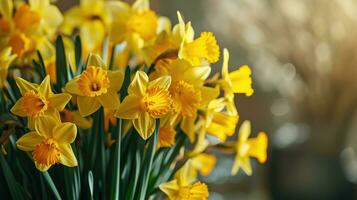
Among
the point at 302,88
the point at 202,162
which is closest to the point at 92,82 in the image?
the point at 202,162

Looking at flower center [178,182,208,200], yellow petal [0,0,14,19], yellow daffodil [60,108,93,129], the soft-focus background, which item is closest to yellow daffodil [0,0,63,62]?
yellow petal [0,0,14,19]

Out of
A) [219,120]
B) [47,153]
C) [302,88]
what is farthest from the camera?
[302,88]

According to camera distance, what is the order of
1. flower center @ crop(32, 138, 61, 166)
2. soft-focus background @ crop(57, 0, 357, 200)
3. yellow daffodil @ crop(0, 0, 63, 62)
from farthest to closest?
soft-focus background @ crop(57, 0, 357, 200), yellow daffodil @ crop(0, 0, 63, 62), flower center @ crop(32, 138, 61, 166)

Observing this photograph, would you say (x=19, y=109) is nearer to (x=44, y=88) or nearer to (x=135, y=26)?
(x=44, y=88)

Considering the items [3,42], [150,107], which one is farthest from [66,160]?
[3,42]

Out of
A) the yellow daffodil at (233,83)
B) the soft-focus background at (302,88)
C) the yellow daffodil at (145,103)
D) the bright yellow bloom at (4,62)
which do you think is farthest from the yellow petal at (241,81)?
the soft-focus background at (302,88)

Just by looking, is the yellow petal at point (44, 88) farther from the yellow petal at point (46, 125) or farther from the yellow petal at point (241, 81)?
the yellow petal at point (241, 81)

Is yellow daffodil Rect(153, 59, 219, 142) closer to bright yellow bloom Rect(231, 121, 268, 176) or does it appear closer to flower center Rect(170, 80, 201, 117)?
flower center Rect(170, 80, 201, 117)
